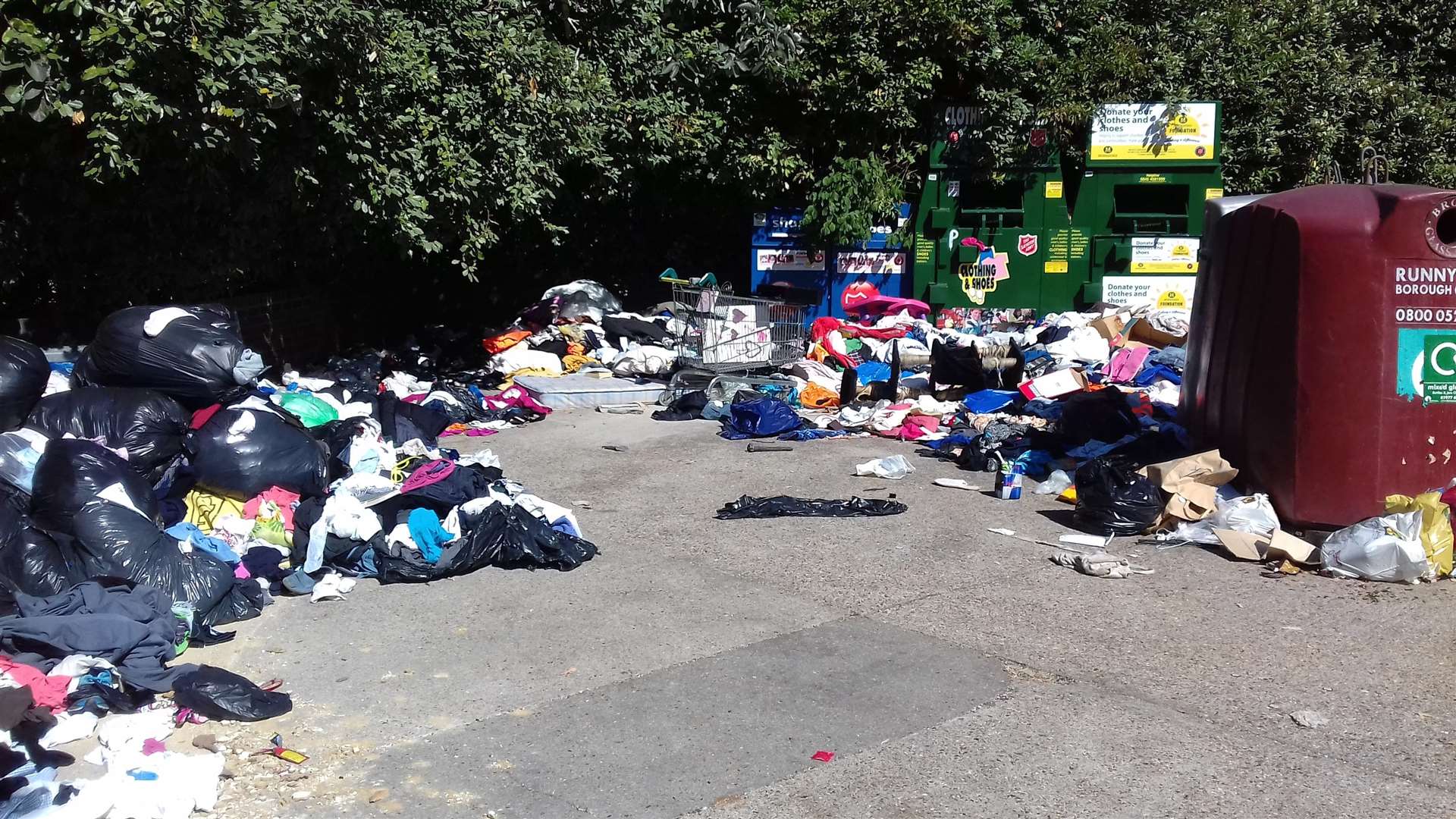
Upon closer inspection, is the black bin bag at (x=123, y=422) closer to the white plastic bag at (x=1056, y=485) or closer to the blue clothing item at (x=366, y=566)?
the blue clothing item at (x=366, y=566)

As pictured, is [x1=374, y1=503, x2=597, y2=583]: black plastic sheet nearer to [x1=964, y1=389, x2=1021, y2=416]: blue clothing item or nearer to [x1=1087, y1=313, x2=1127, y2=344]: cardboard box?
[x1=964, y1=389, x2=1021, y2=416]: blue clothing item

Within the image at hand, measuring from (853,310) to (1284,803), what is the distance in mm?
9748

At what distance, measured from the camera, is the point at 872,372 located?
10773 mm

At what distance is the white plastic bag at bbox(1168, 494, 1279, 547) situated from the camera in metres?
6.34

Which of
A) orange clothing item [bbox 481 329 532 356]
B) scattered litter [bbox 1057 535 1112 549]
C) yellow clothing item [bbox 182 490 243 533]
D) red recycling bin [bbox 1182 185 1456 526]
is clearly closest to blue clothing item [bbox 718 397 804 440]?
scattered litter [bbox 1057 535 1112 549]

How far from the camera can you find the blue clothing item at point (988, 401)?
9.71 meters

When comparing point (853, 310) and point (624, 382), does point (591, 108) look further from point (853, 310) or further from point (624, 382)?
point (853, 310)

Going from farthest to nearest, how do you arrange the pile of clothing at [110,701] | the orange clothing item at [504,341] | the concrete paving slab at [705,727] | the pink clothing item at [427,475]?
the orange clothing item at [504,341] < the pink clothing item at [427,475] < the concrete paving slab at [705,727] < the pile of clothing at [110,701]

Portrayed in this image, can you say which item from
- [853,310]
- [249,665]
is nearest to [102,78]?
[249,665]

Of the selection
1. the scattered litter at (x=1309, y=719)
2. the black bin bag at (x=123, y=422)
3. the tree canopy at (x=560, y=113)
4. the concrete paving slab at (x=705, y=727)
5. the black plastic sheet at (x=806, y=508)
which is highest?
the tree canopy at (x=560, y=113)

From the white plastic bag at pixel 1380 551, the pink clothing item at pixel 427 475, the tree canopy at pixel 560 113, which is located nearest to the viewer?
the white plastic bag at pixel 1380 551

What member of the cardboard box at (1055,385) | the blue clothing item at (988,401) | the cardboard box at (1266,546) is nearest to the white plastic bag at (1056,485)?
the cardboard box at (1266,546)

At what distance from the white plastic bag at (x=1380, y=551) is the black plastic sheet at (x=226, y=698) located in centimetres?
486

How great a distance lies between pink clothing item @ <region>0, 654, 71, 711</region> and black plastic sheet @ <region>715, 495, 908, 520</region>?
3689mm
